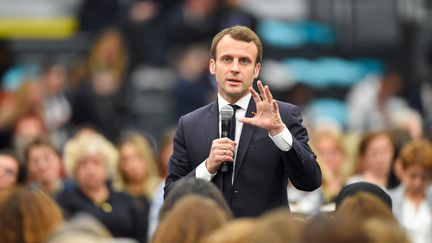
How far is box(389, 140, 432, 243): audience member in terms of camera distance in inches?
494

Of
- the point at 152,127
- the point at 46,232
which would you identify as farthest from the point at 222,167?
the point at 152,127

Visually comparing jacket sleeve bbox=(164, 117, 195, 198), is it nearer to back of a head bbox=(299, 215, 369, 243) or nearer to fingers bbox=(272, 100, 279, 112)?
fingers bbox=(272, 100, 279, 112)

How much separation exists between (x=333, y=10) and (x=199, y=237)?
52.8 ft

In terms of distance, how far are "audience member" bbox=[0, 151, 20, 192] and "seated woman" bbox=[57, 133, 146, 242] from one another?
0.47 meters

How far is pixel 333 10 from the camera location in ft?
75.2

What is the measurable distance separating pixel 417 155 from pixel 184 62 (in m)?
6.96

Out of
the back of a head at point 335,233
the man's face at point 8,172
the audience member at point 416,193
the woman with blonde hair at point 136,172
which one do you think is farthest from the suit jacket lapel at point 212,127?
the woman with blonde hair at point 136,172

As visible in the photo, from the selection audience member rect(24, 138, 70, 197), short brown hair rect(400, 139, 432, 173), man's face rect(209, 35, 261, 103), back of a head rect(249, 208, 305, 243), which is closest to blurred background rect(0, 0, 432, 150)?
short brown hair rect(400, 139, 432, 173)

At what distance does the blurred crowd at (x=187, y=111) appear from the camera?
774 centimetres

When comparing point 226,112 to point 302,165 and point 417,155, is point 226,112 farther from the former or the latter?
point 417,155

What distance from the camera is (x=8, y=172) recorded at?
42.1 feet

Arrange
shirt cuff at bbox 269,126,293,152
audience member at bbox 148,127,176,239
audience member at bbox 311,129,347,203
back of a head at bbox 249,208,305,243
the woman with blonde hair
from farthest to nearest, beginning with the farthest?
audience member at bbox 311,129,347,203 < the woman with blonde hair < audience member at bbox 148,127,176,239 < shirt cuff at bbox 269,126,293,152 < back of a head at bbox 249,208,305,243

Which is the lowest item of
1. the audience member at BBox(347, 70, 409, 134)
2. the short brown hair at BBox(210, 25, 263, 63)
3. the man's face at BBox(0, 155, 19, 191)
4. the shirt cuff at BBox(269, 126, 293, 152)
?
the audience member at BBox(347, 70, 409, 134)

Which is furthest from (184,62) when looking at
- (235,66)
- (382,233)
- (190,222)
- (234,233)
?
(382,233)
